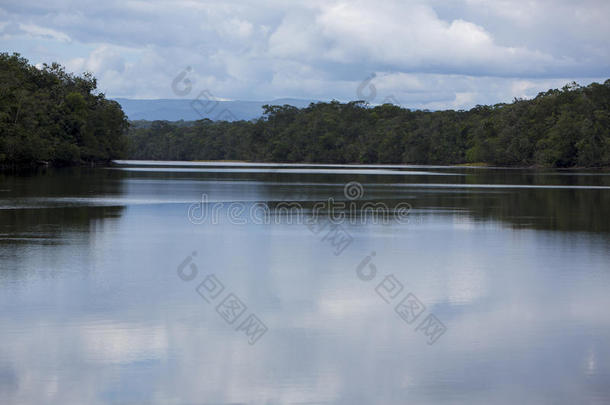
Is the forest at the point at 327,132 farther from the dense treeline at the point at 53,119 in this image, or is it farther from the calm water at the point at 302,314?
the calm water at the point at 302,314

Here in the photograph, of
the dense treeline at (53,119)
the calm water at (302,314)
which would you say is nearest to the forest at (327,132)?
the dense treeline at (53,119)

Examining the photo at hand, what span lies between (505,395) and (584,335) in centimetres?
266

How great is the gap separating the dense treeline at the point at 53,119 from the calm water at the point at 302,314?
50.3 meters

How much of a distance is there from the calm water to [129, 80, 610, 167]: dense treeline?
86.1m

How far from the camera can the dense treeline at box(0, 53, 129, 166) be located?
226ft

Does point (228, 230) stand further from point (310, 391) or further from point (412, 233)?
point (310, 391)

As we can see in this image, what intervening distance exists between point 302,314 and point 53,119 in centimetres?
8009

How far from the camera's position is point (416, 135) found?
139375mm

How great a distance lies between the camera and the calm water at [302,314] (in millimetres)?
8055

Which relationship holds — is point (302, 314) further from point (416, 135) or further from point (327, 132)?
point (327, 132)

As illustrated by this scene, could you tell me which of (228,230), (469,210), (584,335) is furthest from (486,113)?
(584,335)

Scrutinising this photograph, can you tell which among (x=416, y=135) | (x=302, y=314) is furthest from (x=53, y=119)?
(x=302, y=314)

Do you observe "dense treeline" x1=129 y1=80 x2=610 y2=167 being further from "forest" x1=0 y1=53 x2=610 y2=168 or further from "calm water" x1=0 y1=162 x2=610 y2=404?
"calm water" x1=0 y1=162 x2=610 y2=404

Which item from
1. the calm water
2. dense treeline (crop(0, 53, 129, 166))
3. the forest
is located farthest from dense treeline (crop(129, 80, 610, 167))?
the calm water
